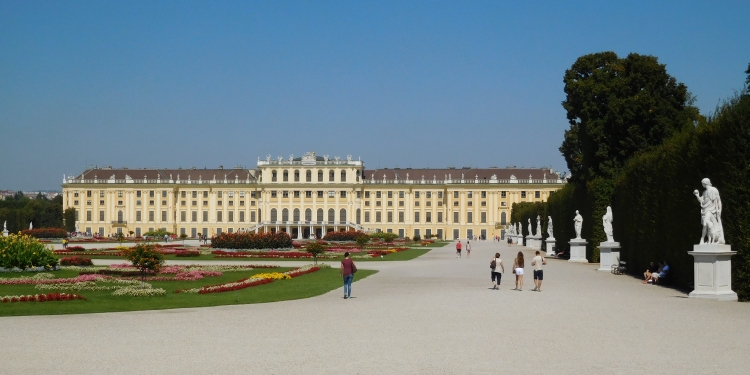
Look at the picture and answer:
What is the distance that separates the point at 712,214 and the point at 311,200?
95.4m

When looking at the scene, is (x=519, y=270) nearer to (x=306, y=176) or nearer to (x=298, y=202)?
(x=298, y=202)

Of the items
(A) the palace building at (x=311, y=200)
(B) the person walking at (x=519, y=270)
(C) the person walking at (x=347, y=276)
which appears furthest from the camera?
(A) the palace building at (x=311, y=200)

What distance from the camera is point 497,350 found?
10.6 m

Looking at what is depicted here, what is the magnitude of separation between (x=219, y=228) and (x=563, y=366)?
105978 millimetres

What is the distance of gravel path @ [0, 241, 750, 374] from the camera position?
948 centimetres

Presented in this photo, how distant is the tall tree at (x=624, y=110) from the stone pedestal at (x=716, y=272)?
1791cm

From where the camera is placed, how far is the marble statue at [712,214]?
17078 mm

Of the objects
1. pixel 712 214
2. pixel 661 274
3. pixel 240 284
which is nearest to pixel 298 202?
pixel 240 284

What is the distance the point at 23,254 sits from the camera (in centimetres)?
2498

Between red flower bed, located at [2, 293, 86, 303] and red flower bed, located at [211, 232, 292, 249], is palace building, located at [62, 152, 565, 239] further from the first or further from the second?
red flower bed, located at [2, 293, 86, 303]

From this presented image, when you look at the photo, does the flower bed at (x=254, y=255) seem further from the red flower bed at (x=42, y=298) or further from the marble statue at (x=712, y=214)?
the marble statue at (x=712, y=214)

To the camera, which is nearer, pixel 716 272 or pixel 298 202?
pixel 716 272

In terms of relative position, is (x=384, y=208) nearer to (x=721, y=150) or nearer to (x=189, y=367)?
(x=721, y=150)

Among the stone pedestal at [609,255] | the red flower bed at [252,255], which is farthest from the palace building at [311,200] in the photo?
the stone pedestal at [609,255]
